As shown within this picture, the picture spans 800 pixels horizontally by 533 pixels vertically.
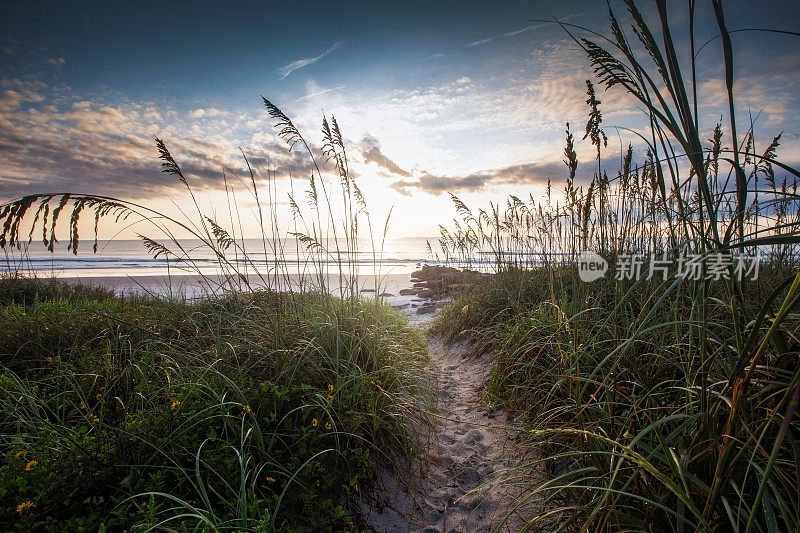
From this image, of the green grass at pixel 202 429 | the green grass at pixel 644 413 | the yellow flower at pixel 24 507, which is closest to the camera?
the green grass at pixel 644 413

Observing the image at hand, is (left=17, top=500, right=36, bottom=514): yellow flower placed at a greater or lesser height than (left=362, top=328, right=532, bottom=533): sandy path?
greater

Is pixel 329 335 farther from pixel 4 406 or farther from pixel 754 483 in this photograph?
pixel 754 483

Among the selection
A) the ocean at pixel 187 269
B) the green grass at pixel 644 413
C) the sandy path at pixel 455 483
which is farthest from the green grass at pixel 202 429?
the green grass at pixel 644 413

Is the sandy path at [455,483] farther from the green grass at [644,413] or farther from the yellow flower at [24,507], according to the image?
the yellow flower at [24,507]

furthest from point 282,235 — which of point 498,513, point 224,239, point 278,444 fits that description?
point 498,513

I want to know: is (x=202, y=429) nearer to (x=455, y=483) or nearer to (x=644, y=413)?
(x=455, y=483)

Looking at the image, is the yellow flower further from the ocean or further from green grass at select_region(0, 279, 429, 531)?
the ocean

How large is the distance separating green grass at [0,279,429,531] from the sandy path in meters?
0.20

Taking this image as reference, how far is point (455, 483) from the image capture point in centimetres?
263

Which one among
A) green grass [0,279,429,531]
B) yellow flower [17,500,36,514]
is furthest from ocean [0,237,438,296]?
yellow flower [17,500,36,514]

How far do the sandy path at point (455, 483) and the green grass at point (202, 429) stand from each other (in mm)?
198

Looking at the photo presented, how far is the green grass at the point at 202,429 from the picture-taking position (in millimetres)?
1639

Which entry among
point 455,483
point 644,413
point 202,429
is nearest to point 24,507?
point 202,429

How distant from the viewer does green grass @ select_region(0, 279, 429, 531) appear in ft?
5.38
